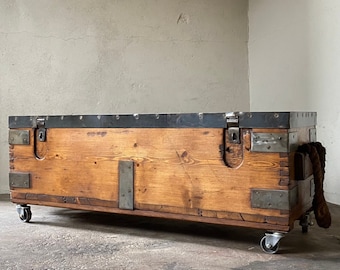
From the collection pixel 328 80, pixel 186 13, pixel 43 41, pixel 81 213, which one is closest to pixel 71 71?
pixel 43 41

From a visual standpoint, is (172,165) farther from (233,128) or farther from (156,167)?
(233,128)

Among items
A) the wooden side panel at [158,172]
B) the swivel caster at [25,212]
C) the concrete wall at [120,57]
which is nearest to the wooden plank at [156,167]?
Answer: the wooden side panel at [158,172]

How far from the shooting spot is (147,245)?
1.59 m

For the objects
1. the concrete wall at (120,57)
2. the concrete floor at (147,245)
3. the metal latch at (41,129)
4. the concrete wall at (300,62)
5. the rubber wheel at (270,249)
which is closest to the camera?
the concrete floor at (147,245)

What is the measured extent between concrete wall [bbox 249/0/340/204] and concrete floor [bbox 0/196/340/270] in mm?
602

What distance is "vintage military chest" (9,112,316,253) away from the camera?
1.45 meters

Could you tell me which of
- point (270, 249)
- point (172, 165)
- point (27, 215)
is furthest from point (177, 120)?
point (27, 215)

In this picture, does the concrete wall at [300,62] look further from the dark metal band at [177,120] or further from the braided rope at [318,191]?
the braided rope at [318,191]

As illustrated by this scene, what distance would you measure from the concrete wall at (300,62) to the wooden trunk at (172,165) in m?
0.74

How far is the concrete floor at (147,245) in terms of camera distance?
4.50 ft

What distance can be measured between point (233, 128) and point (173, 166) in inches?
11.4

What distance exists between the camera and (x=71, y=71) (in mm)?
2918

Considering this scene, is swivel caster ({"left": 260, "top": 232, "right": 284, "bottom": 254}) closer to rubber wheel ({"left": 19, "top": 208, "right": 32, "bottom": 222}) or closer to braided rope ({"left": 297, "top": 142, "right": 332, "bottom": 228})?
braided rope ({"left": 297, "top": 142, "right": 332, "bottom": 228})

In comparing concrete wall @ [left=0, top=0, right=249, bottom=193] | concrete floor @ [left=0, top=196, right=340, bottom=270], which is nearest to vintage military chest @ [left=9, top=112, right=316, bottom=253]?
concrete floor @ [left=0, top=196, right=340, bottom=270]
